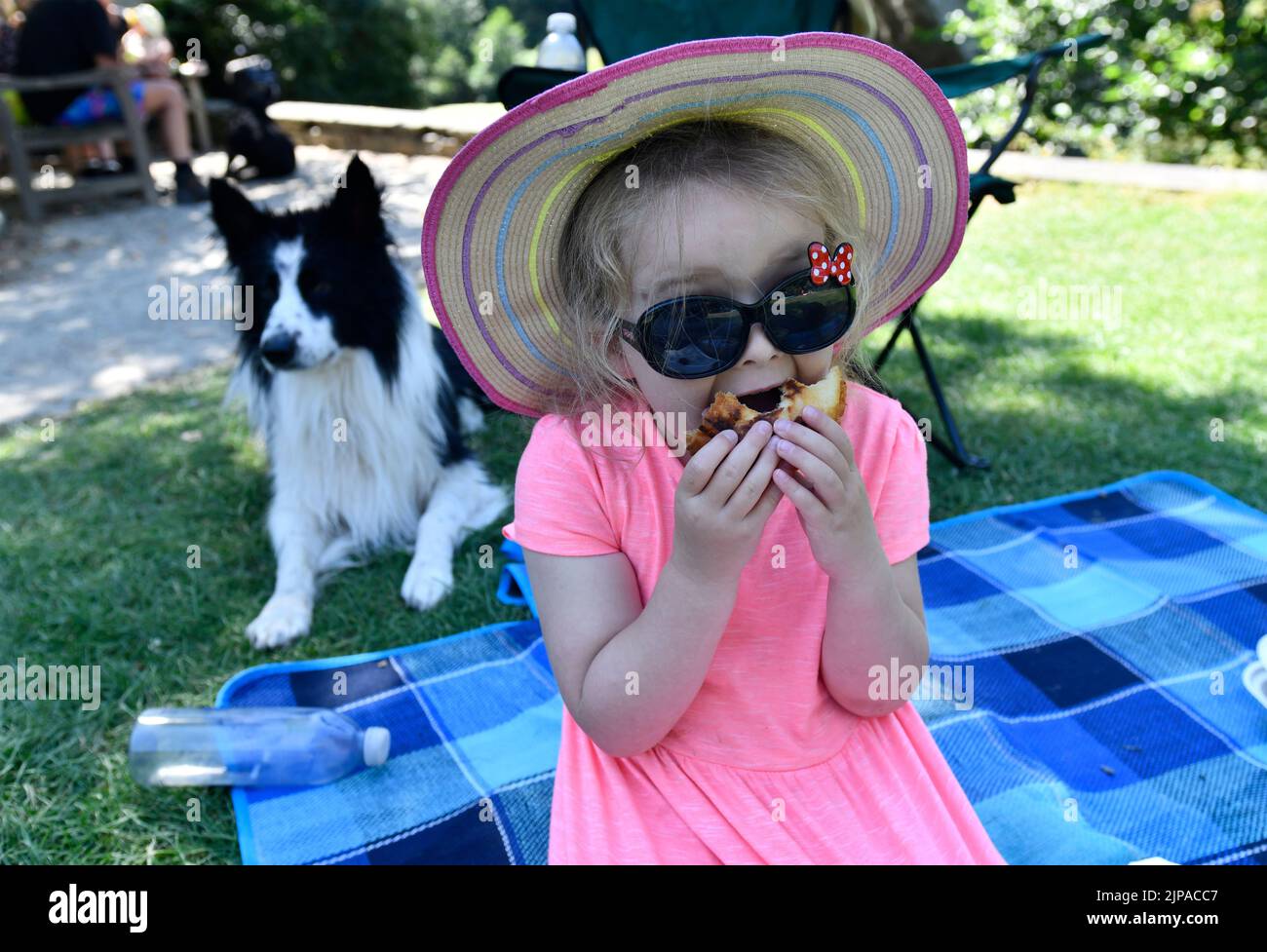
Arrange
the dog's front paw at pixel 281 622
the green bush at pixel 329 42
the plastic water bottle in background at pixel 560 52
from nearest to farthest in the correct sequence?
the dog's front paw at pixel 281 622, the plastic water bottle in background at pixel 560 52, the green bush at pixel 329 42

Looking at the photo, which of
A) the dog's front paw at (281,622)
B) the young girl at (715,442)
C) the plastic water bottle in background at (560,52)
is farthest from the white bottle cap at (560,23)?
the young girl at (715,442)

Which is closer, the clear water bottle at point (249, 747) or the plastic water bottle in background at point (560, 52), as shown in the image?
the clear water bottle at point (249, 747)

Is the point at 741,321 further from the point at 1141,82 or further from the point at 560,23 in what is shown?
the point at 1141,82

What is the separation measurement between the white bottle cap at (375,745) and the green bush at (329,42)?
13.2 meters

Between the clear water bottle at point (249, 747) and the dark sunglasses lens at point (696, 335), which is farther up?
the dark sunglasses lens at point (696, 335)

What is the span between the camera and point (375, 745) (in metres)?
2.46

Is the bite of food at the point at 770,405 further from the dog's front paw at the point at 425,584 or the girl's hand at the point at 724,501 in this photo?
the dog's front paw at the point at 425,584

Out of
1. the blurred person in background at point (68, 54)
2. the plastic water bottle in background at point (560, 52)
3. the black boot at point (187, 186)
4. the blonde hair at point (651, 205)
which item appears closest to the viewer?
the blonde hair at point (651, 205)

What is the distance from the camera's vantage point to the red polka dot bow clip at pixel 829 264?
1408 millimetres

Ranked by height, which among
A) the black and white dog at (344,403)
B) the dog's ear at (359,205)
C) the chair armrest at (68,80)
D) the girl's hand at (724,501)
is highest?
the chair armrest at (68,80)

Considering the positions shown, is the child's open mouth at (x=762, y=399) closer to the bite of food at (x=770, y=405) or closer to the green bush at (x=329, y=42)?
the bite of food at (x=770, y=405)

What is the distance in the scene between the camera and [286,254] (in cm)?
312

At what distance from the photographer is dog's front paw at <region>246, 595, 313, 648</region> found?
299 cm
